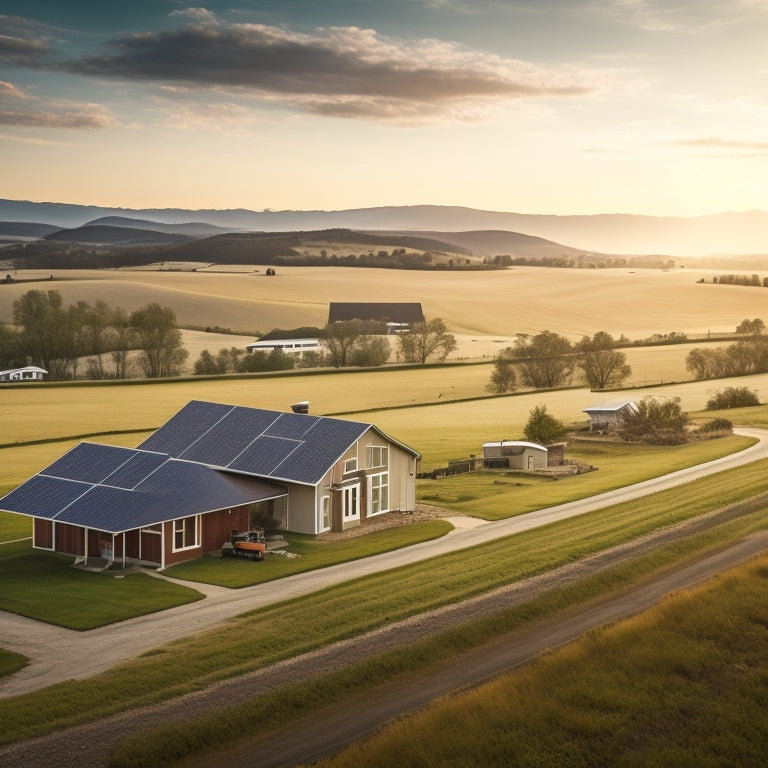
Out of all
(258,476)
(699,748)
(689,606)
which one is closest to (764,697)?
(699,748)

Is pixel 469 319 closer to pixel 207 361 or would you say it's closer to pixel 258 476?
pixel 207 361

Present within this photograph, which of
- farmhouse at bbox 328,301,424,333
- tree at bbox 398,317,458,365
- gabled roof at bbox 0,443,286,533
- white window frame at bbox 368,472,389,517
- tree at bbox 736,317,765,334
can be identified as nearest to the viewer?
gabled roof at bbox 0,443,286,533

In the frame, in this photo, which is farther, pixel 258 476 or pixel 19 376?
pixel 19 376

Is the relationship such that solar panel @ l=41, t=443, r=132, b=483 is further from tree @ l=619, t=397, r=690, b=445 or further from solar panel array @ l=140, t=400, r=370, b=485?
tree @ l=619, t=397, r=690, b=445

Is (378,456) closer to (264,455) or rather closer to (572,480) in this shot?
(264,455)

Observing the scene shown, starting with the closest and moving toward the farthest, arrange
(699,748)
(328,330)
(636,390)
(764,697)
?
(699,748) < (764,697) < (636,390) < (328,330)

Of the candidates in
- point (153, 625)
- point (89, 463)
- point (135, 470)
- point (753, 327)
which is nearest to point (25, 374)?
point (89, 463)

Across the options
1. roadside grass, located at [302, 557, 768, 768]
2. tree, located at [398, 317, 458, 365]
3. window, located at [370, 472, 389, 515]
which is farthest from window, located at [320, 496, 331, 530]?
tree, located at [398, 317, 458, 365]
